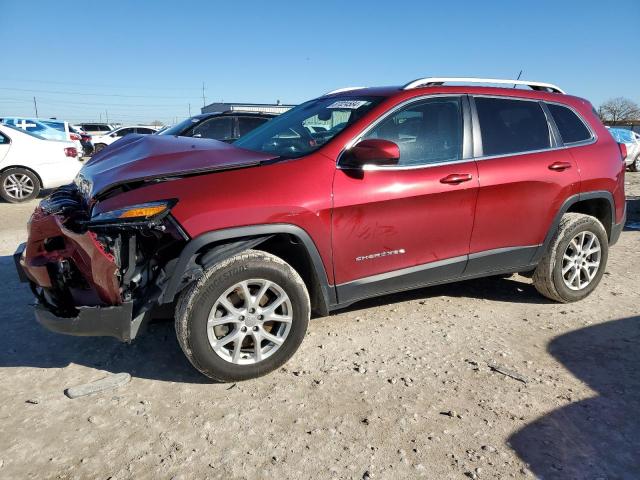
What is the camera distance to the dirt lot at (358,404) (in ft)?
7.50

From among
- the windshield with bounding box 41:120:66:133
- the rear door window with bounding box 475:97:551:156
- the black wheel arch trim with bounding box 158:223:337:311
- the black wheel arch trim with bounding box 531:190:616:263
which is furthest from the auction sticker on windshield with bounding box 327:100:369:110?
the windshield with bounding box 41:120:66:133

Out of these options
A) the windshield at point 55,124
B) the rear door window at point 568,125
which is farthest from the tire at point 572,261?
the windshield at point 55,124

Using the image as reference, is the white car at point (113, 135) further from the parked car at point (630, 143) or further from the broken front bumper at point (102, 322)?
the broken front bumper at point (102, 322)

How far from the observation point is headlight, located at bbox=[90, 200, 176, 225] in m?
2.67

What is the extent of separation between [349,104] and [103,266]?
6.80 ft

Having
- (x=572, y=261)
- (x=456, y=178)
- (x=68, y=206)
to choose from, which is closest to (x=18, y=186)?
(x=68, y=206)

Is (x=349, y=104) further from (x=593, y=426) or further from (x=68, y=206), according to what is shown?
(x=593, y=426)

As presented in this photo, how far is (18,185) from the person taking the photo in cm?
930

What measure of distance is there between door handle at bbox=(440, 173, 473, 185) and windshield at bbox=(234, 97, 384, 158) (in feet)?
2.40

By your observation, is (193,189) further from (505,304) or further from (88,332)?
(505,304)

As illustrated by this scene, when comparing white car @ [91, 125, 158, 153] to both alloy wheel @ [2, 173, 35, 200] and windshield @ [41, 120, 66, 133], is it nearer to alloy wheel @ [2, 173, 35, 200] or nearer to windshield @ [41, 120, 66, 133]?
windshield @ [41, 120, 66, 133]

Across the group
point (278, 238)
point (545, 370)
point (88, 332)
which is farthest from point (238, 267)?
point (545, 370)

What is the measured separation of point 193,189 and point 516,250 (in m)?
2.57

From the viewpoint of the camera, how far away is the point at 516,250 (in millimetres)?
3838
